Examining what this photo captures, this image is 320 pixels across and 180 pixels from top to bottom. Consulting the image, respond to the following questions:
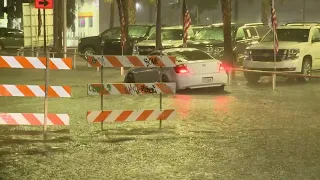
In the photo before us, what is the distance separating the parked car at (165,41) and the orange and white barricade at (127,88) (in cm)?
1603

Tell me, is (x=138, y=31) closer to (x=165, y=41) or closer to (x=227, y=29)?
(x=165, y=41)

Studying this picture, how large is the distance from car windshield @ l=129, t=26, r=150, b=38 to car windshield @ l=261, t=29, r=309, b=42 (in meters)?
10.9

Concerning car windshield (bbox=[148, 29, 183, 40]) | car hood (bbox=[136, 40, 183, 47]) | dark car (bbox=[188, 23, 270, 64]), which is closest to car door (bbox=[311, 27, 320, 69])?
dark car (bbox=[188, 23, 270, 64])

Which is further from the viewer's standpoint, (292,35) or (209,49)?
(209,49)

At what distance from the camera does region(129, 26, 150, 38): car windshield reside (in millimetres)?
31688

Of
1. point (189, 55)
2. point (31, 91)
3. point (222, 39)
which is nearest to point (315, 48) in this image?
point (189, 55)

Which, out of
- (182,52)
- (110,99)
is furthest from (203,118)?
(182,52)

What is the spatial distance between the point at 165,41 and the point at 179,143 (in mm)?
19097

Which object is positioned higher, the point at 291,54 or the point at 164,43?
the point at 164,43

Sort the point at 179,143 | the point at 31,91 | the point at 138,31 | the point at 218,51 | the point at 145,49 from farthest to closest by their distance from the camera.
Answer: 1. the point at 138,31
2. the point at 145,49
3. the point at 218,51
4. the point at 31,91
5. the point at 179,143

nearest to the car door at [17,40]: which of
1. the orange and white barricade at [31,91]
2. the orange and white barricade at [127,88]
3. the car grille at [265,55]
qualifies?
the car grille at [265,55]

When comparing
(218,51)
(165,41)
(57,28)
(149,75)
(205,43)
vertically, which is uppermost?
(57,28)

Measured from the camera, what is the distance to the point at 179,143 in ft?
31.9

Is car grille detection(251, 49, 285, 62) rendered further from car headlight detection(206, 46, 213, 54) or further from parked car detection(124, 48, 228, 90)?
car headlight detection(206, 46, 213, 54)
